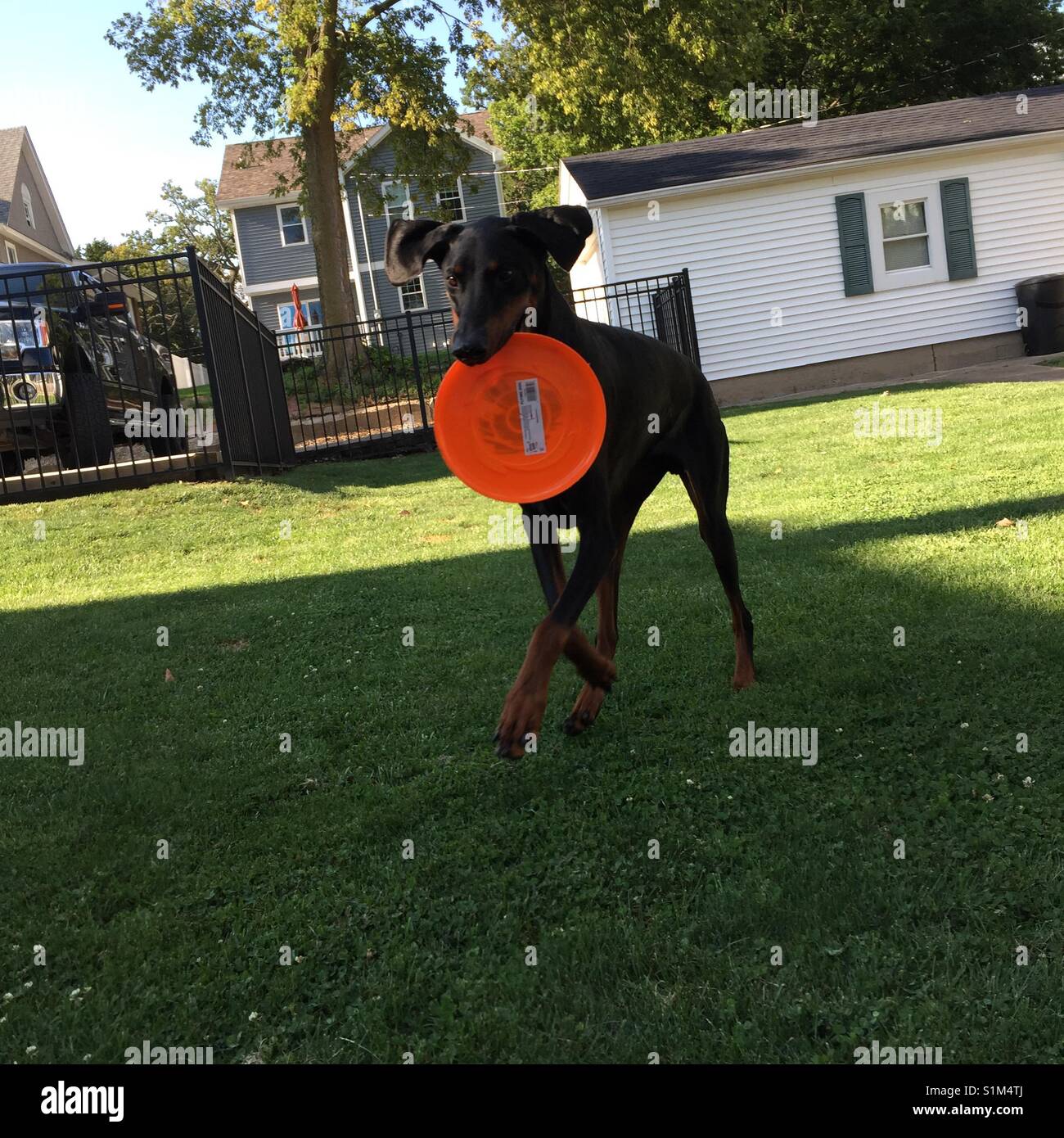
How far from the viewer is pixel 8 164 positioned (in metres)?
35.7

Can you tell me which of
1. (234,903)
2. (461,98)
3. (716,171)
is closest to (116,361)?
(234,903)

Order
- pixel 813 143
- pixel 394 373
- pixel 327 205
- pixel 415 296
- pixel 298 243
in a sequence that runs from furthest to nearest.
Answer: pixel 298 243 → pixel 415 296 → pixel 327 205 → pixel 813 143 → pixel 394 373

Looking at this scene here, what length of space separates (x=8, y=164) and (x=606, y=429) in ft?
131

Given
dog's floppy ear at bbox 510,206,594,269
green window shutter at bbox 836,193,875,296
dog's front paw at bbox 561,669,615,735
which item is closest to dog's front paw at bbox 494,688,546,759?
dog's front paw at bbox 561,669,615,735

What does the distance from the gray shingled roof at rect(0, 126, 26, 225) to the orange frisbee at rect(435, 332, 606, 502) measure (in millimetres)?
34606

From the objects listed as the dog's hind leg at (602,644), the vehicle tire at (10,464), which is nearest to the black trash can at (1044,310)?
the dog's hind leg at (602,644)

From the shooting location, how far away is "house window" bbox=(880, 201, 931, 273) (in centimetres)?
1783

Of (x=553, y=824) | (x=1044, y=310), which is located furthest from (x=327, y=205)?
(x=553, y=824)

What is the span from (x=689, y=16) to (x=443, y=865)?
22.6 meters

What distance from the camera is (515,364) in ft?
11.5

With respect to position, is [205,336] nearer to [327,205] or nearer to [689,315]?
[689,315]

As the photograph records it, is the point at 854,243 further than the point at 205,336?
Yes

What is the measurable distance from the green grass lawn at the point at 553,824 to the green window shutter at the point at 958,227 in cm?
1342

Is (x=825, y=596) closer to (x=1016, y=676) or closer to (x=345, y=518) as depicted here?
(x=1016, y=676)
